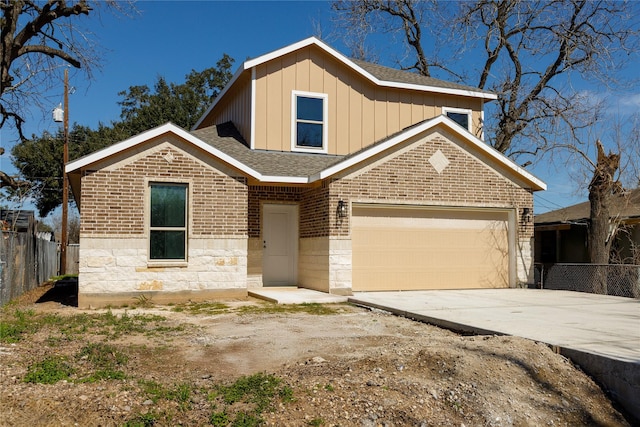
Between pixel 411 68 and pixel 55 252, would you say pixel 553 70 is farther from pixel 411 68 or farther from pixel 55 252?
pixel 55 252

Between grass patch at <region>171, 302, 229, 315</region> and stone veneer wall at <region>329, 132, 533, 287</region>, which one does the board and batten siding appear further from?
grass patch at <region>171, 302, 229, 315</region>

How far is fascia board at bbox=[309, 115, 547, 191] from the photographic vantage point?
13500 millimetres

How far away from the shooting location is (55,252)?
933 inches

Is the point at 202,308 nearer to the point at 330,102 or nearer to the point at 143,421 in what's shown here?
the point at 143,421

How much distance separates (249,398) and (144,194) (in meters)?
8.12

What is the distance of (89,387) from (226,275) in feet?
24.5

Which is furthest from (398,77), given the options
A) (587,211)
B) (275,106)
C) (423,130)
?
(587,211)

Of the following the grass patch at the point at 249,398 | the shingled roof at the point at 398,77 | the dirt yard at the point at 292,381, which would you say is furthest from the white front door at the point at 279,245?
the grass patch at the point at 249,398

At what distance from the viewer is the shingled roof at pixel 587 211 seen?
657 inches

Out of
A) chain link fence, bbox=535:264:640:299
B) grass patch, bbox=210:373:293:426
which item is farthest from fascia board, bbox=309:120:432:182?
grass patch, bbox=210:373:293:426

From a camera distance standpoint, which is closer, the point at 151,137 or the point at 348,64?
the point at 151,137

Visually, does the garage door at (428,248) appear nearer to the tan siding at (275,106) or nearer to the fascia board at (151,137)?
the fascia board at (151,137)

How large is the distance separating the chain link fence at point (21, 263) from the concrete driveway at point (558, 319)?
25.9ft

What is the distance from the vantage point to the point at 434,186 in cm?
1471
